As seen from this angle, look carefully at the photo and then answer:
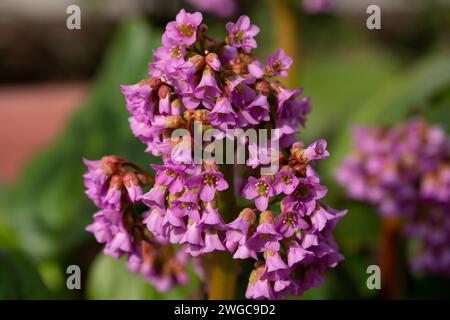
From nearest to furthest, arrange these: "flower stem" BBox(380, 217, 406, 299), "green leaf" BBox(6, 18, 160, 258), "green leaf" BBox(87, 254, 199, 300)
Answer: "green leaf" BBox(87, 254, 199, 300), "flower stem" BBox(380, 217, 406, 299), "green leaf" BBox(6, 18, 160, 258)

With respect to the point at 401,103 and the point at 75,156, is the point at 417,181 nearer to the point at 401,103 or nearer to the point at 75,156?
the point at 401,103

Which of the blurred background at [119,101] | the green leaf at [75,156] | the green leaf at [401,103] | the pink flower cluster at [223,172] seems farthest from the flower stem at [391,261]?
the pink flower cluster at [223,172]

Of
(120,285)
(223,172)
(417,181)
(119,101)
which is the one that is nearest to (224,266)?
(223,172)

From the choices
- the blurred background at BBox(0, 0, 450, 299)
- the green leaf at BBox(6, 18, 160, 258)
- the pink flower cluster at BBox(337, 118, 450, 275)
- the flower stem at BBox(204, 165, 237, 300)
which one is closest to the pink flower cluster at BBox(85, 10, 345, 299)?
the flower stem at BBox(204, 165, 237, 300)

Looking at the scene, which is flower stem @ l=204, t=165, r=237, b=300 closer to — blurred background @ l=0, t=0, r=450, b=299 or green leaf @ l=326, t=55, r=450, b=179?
blurred background @ l=0, t=0, r=450, b=299
